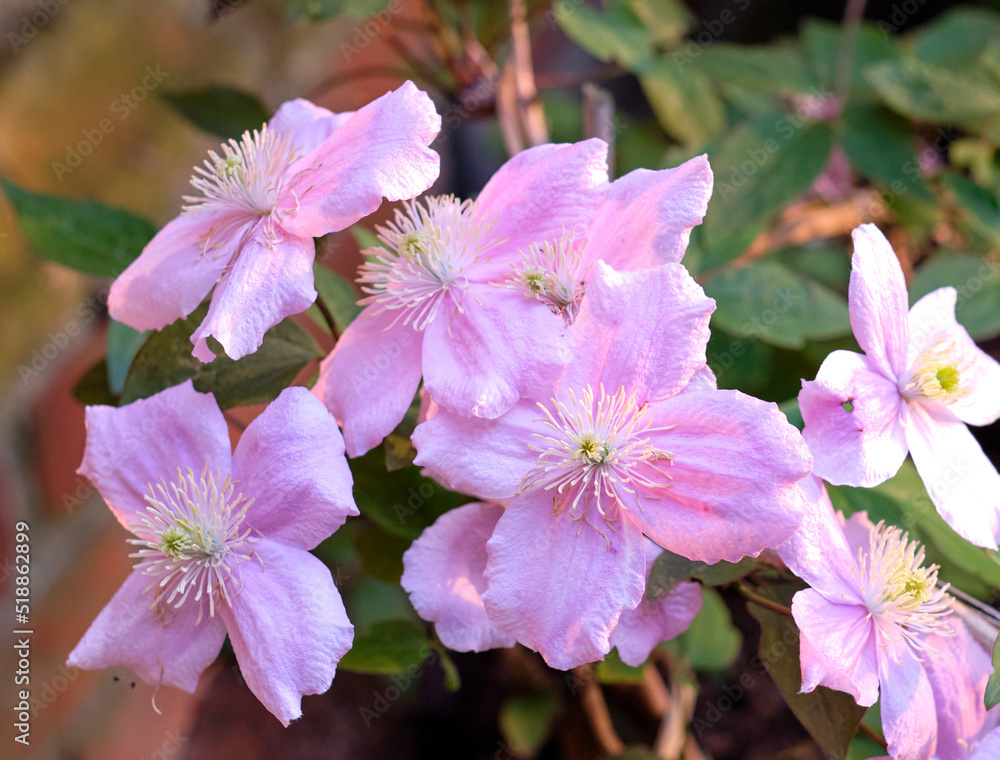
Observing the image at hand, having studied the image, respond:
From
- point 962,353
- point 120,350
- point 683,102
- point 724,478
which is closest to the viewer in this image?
point 724,478

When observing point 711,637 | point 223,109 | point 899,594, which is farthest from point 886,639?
point 223,109

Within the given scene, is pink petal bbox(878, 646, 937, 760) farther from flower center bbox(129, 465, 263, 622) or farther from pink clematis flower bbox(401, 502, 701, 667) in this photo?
flower center bbox(129, 465, 263, 622)

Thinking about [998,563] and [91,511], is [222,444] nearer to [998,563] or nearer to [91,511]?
[998,563]

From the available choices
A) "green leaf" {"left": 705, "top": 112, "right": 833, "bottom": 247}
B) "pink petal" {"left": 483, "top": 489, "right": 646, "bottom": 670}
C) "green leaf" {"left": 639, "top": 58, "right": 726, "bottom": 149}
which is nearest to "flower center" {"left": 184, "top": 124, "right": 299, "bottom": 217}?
"pink petal" {"left": 483, "top": 489, "right": 646, "bottom": 670}

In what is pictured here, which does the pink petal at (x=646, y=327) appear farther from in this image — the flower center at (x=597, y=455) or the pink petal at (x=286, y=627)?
the pink petal at (x=286, y=627)

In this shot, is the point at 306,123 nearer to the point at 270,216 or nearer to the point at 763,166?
the point at 270,216

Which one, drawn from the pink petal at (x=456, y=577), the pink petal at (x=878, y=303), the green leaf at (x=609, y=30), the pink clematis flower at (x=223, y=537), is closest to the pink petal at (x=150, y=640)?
the pink clematis flower at (x=223, y=537)
